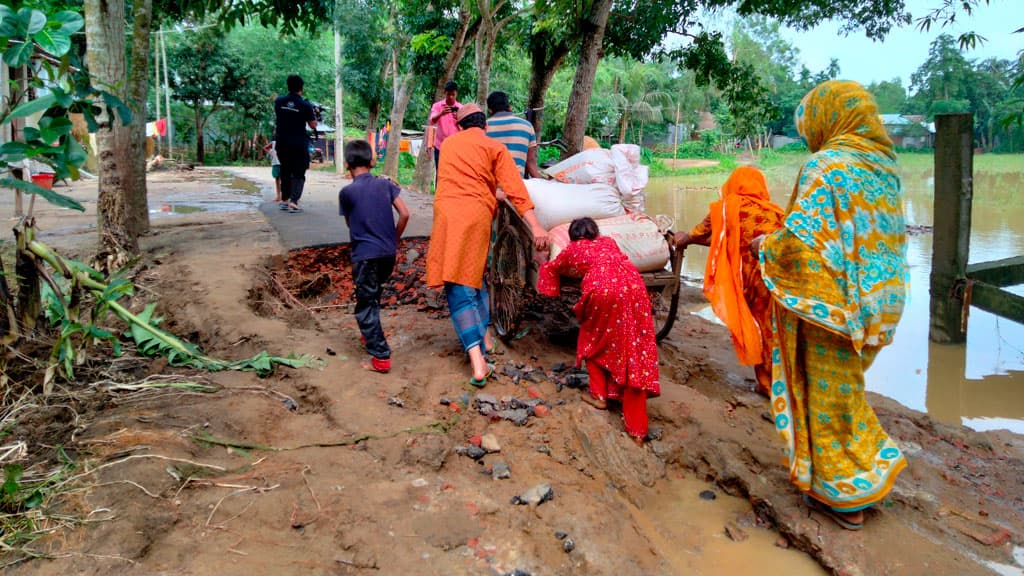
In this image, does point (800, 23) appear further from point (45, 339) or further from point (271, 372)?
point (45, 339)

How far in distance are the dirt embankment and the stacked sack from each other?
920 mm

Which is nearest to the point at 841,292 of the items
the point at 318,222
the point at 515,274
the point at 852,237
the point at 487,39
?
the point at 852,237

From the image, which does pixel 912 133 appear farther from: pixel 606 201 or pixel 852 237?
pixel 852 237

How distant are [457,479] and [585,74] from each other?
5.30 meters

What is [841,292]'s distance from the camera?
8.51ft

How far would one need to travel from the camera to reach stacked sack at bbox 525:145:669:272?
426cm

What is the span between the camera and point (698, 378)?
4770 mm

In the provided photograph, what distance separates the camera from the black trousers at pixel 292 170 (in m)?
7.98

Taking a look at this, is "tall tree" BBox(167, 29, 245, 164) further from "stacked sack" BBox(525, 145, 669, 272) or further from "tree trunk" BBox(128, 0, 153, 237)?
"stacked sack" BBox(525, 145, 669, 272)

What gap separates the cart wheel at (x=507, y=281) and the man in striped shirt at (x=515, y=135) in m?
0.69

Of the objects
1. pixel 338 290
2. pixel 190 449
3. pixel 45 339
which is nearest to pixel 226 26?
pixel 338 290

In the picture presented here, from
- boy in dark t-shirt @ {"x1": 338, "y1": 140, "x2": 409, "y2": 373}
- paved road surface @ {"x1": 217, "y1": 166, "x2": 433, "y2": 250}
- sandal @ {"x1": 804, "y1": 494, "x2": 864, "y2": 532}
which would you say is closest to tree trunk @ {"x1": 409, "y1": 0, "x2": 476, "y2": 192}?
paved road surface @ {"x1": 217, "y1": 166, "x2": 433, "y2": 250}

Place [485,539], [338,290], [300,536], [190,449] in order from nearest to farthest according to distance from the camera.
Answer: [300,536] → [485,539] → [190,449] → [338,290]

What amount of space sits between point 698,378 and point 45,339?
3.94 meters
